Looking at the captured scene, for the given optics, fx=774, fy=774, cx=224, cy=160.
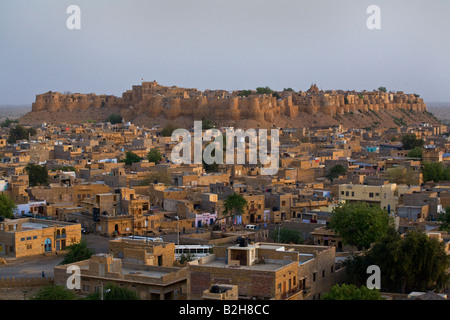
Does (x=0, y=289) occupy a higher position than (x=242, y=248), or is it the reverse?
(x=242, y=248)

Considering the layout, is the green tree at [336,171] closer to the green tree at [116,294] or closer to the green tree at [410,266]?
the green tree at [410,266]

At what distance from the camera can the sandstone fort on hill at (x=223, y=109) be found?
75250mm

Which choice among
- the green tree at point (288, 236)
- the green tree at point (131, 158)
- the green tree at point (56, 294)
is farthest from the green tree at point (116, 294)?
the green tree at point (131, 158)

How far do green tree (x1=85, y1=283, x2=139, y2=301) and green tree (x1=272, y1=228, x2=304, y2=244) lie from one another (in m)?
7.39

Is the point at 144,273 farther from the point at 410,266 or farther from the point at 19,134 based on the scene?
the point at 19,134

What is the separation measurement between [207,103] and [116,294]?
62.4 meters

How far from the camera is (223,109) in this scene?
75000 millimetres

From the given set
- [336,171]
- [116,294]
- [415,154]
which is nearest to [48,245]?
[116,294]

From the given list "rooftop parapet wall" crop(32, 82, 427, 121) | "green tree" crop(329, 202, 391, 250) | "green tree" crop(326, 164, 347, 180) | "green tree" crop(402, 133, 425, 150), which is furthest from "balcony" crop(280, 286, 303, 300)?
"rooftop parapet wall" crop(32, 82, 427, 121)

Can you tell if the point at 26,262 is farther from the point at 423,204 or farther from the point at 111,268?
the point at 423,204

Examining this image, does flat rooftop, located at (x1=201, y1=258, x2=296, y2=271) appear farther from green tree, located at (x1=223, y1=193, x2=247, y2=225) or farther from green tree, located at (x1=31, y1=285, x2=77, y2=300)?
green tree, located at (x1=223, y1=193, x2=247, y2=225)

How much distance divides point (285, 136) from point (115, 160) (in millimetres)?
21579

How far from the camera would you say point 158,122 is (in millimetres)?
77750
